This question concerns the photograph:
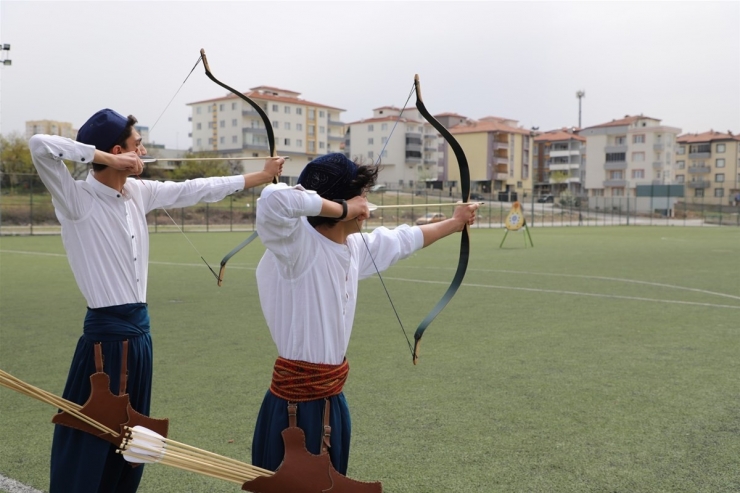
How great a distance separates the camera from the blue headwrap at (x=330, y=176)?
7.64ft

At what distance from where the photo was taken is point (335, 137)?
8475cm

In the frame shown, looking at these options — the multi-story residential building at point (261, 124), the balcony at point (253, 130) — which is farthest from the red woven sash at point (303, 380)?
the balcony at point (253, 130)

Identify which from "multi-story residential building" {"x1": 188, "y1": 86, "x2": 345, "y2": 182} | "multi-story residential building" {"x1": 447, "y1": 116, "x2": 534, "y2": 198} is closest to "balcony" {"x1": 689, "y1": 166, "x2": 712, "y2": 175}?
"multi-story residential building" {"x1": 447, "y1": 116, "x2": 534, "y2": 198}

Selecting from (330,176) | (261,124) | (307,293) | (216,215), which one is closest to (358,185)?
(330,176)

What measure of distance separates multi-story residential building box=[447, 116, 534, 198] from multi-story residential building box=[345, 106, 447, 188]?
4.31 m

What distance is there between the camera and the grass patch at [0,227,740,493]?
376 cm

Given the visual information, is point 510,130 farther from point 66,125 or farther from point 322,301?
point 322,301

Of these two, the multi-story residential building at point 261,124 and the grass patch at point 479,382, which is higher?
the multi-story residential building at point 261,124

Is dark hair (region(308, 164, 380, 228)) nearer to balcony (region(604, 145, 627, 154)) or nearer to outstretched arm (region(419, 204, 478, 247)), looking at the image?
outstretched arm (region(419, 204, 478, 247))

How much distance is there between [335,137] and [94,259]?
8300 centimetres

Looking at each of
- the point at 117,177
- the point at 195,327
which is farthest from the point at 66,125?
the point at 117,177

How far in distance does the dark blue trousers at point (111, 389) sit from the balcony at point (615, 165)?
83042 millimetres

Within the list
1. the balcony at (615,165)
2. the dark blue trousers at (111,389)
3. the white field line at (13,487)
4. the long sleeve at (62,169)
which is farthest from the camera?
the balcony at (615,165)

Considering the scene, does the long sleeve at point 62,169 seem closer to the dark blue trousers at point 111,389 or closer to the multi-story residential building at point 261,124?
the dark blue trousers at point 111,389
